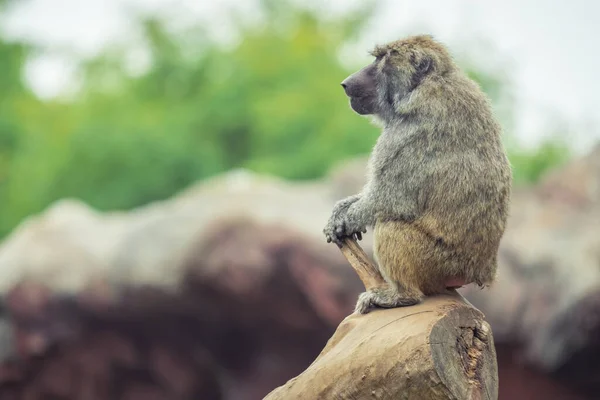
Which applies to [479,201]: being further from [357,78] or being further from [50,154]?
[50,154]

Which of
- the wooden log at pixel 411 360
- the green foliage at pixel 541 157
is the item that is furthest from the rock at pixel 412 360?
the green foliage at pixel 541 157

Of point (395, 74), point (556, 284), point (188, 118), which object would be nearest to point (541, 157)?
point (188, 118)

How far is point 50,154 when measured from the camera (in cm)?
1509

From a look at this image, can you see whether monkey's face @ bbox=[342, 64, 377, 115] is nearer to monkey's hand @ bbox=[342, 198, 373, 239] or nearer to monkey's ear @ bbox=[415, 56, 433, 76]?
monkey's ear @ bbox=[415, 56, 433, 76]

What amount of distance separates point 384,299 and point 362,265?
249mm

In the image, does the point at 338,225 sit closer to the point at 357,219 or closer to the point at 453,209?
the point at 357,219

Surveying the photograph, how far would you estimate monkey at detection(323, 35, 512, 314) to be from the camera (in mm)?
4129

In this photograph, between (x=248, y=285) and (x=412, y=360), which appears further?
(x=248, y=285)

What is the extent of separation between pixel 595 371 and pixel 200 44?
40.7ft

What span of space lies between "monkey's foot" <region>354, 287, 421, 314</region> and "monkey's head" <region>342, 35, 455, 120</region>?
88 centimetres

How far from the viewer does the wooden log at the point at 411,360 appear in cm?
361

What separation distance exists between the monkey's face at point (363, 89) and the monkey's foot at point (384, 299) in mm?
902

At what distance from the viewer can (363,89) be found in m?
4.41

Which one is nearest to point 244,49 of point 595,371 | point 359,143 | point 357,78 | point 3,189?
point 359,143
